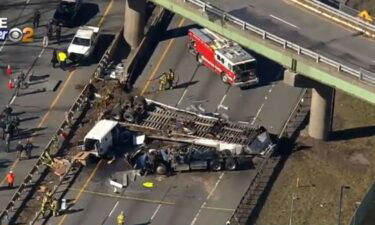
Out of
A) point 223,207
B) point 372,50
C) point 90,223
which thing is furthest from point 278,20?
point 90,223

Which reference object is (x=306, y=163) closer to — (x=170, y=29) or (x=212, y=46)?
(x=212, y=46)

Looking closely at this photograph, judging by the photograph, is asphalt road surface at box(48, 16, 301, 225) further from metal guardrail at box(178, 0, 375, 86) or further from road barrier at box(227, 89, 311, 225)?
metal guardrail at box(178, 0, 375, 86)

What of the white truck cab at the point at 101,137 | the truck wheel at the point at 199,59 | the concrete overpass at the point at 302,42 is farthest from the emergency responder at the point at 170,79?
the white truck cab at the point at 101,137

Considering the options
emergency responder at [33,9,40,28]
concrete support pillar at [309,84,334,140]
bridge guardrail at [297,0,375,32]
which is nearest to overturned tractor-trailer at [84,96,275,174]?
concrete support pillar at [309,84,334,140]

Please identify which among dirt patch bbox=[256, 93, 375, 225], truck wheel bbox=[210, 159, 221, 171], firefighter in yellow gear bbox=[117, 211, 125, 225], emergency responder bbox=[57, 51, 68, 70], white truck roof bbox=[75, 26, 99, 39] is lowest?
dirt patch bbox=[256, 93, 375, 225]

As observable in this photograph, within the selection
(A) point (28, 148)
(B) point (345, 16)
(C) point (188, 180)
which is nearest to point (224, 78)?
(C) point (188, 180)

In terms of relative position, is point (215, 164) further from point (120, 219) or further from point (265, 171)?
point (120, 219)
